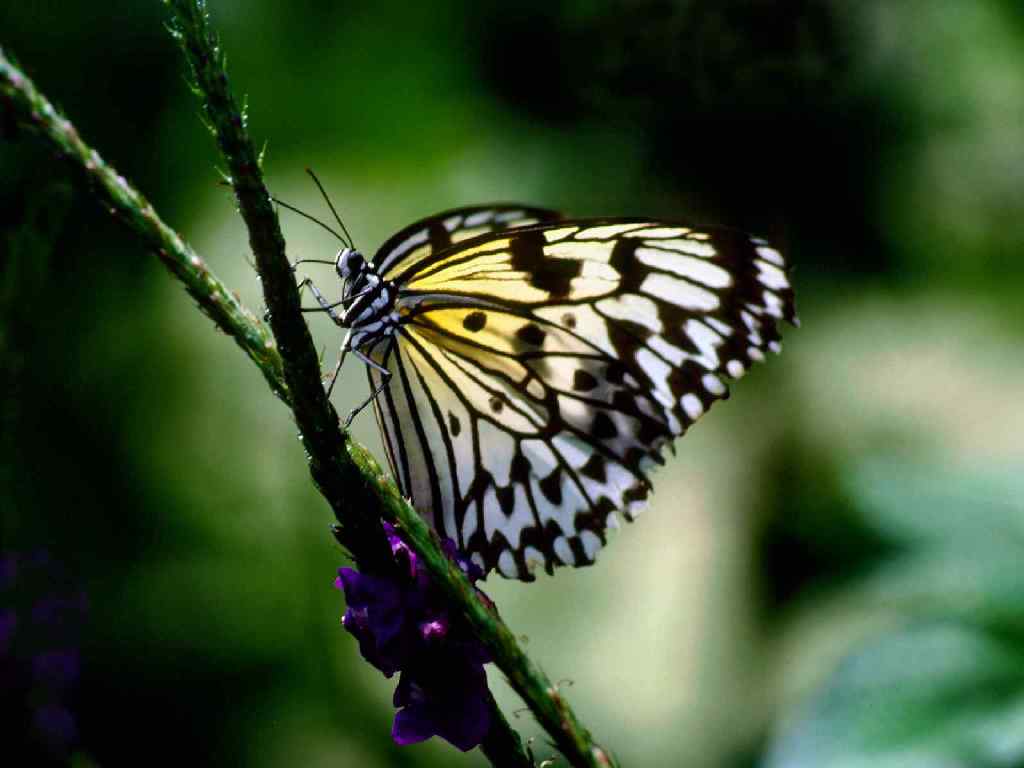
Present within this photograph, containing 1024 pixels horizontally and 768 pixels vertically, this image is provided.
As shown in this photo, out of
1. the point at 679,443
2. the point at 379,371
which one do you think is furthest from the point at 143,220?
the point at 679,443

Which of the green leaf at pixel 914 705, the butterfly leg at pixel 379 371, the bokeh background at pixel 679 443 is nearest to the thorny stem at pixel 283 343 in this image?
the butterfly leg at pixel 379 371

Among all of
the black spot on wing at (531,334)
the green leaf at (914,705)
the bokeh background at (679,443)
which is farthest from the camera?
the bokeh background at (679,443)

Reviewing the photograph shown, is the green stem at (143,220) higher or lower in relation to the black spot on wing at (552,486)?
lower

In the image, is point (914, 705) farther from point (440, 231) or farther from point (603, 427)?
point (440, 231)

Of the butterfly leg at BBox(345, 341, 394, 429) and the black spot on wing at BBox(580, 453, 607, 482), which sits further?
the black spot on wing at BBox(580, 453, 607, 482)

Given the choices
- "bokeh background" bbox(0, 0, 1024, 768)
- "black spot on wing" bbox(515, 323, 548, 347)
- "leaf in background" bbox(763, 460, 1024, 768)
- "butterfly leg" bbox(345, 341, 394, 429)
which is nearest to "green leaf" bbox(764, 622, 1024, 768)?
"leaf in background" bbox(763, 460, 1024, 768)

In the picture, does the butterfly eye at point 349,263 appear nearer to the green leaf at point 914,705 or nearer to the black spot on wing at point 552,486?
the black spot on wing at point 552,486

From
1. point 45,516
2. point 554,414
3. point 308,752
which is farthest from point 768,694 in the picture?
point 45,516

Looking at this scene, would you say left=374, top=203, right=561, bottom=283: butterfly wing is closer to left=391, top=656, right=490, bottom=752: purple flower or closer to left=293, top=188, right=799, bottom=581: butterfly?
left=293, top=188, right=799, bottom=581: butterfly
